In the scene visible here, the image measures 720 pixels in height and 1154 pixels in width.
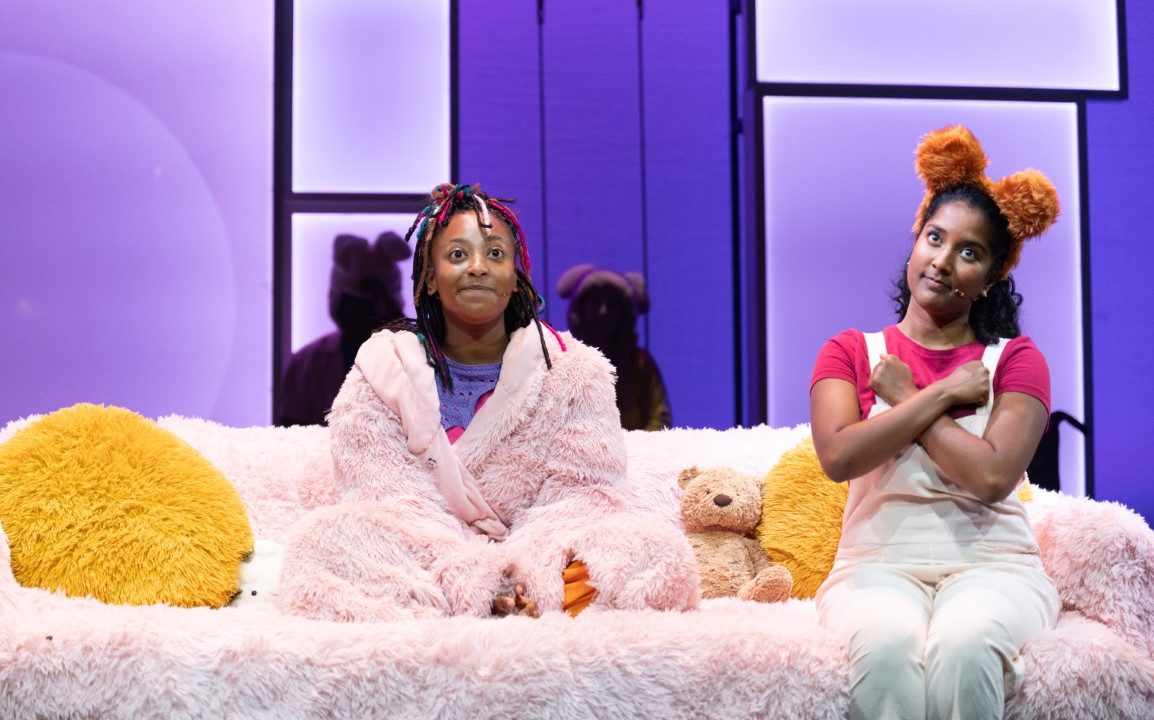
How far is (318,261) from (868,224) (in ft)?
5.94

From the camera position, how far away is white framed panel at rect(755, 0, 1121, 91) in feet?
12.1

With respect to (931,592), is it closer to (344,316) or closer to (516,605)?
(516,605)

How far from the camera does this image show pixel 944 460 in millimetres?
1959

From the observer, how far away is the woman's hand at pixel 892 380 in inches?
80.0

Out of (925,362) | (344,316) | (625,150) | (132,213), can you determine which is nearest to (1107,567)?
(925,362)

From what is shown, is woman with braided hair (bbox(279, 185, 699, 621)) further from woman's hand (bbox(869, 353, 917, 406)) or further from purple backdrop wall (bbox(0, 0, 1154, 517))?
purple backdrop wall (bbox(0, 0, 1154, 517))

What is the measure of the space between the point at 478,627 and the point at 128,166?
228cm

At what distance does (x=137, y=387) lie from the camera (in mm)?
3430

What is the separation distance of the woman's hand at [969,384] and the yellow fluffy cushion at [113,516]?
1463 millimetres

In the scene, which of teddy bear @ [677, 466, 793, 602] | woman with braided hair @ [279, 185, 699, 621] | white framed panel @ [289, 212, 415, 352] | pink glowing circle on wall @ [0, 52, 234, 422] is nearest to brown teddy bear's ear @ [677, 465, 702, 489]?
teddy bear @ [677, 466, 793, 602]

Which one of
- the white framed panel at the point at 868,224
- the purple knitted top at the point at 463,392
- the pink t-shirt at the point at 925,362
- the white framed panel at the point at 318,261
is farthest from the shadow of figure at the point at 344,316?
the pink t-shirt at the point at 925,362

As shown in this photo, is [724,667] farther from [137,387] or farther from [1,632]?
Result: [137,387]

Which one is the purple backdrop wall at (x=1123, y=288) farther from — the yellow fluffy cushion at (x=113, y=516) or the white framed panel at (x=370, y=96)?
the yellow fluffy cushion at (x=113, y=516)

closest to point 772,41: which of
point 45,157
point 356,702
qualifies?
point 45,157
